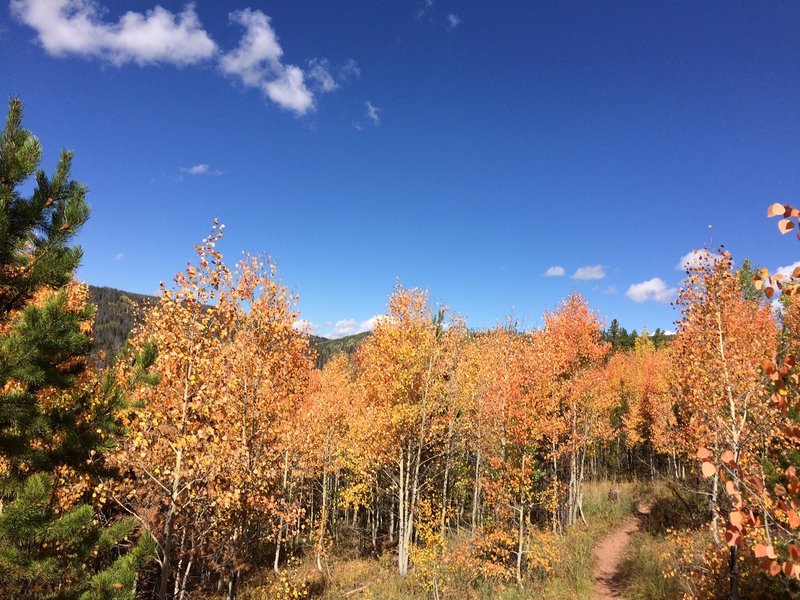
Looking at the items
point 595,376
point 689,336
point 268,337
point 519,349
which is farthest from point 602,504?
point 268,337

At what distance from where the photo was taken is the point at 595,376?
2989cm

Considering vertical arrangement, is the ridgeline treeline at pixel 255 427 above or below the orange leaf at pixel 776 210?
below

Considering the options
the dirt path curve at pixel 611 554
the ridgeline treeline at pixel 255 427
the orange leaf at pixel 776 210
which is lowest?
the dirt path curve at pixel 611 554

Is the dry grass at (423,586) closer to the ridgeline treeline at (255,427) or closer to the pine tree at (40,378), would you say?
the ridgeline treeline at (255,427)

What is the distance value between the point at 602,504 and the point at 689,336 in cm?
2517

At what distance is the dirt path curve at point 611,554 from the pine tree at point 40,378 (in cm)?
1764

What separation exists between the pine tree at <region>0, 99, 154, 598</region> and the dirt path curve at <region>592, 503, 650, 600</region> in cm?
1764

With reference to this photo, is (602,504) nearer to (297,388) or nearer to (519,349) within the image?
(519,349)

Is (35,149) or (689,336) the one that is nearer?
(35,149)

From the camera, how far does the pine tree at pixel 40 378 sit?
6418mm

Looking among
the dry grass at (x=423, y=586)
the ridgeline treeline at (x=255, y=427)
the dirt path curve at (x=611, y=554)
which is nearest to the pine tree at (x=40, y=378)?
the ridgeline treeline at (x=255, y=427)

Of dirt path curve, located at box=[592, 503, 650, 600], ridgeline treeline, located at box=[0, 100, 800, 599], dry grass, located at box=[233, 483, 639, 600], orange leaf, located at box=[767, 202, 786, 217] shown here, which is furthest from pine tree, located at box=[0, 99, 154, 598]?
dirt path curve, located at box=[592, 503, 650, 600]

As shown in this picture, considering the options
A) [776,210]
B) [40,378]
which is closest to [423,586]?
[40,378]

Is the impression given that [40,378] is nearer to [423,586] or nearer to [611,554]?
[423,586]
